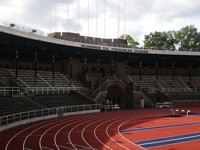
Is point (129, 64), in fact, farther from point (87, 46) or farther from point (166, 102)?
point (87, 46)

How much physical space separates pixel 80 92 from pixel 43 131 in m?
26.1

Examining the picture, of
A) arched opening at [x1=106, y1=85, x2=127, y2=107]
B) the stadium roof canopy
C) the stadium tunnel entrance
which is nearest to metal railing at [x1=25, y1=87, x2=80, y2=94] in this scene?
the stadium roof canopy

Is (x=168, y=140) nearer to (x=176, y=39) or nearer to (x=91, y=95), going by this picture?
(x=91, y=95)

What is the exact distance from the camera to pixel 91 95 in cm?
4959

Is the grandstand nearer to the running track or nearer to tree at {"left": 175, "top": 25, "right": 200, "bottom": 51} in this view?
the running track

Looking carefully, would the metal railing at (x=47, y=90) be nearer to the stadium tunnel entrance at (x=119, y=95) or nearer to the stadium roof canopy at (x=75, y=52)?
the stadium roof canopy at (x=75, y=52)

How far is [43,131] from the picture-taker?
23.8 m

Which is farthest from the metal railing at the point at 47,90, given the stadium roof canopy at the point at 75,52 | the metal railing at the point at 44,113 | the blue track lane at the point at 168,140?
the blue track lane at the point at 168,140

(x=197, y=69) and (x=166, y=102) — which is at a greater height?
(x=197, y=69)

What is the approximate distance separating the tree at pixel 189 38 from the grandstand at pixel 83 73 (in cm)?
2182

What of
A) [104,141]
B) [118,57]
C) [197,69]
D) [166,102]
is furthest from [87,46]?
[197,69]

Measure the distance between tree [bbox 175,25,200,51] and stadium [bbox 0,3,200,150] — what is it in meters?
20.7

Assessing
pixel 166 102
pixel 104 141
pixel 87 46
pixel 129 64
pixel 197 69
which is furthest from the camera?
pixel 197 69

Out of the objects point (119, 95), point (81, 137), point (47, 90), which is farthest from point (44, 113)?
point (119, 95)
